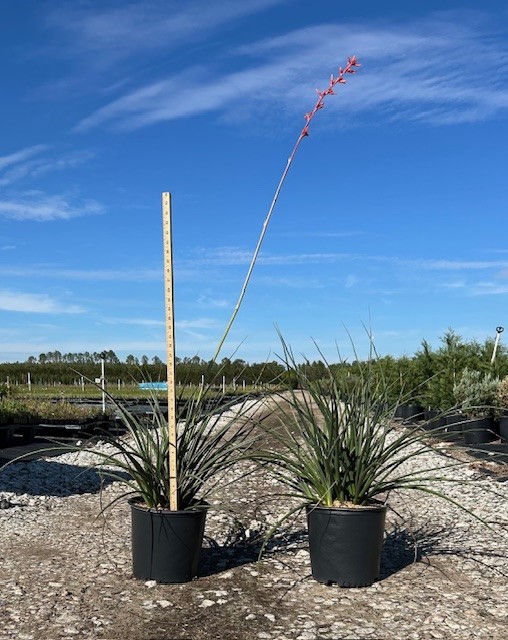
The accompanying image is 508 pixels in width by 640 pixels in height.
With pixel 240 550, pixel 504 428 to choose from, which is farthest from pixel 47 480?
pixel 504 428

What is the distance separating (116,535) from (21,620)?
146 centimetres

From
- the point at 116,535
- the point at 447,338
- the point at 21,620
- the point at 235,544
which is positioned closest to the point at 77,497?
the point at 116,535

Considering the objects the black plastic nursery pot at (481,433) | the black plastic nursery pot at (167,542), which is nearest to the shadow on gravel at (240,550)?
the black plastic nursery pot at (167,542)

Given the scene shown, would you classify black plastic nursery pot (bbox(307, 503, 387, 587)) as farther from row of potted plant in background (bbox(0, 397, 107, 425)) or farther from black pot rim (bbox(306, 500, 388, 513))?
row of potted plant in background (bbox(0, 397, 107, 425))

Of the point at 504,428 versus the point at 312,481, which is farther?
the point at 504,428

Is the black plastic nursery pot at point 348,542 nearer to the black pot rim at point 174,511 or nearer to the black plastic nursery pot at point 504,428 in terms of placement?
the black pot rim at point 174,511

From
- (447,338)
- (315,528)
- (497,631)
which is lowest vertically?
(497,631)

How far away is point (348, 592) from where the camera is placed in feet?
11.1

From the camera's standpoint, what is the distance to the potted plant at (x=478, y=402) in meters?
8.65

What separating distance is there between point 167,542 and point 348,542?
893 mm

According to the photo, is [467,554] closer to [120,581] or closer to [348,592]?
[348,592]

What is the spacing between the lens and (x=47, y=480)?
21.3 feet

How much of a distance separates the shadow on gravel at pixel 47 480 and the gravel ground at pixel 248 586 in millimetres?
709

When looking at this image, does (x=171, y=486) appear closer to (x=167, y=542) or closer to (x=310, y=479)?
(x=167, y=542)
